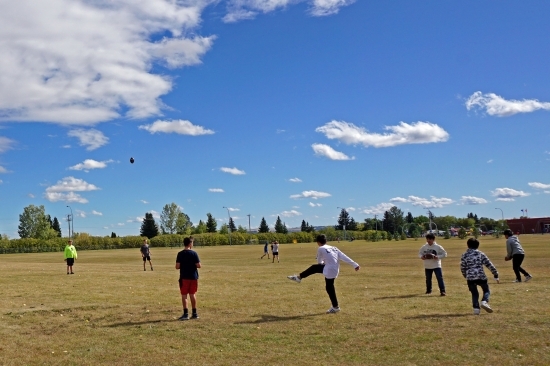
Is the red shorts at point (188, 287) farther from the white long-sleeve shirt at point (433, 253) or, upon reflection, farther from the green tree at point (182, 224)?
the green tree at point (182, 224)

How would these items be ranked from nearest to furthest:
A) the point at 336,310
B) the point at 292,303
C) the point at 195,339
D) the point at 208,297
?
the point at 195,339 → the point at 336,310 → the point at 292,303 → the point at 208,297

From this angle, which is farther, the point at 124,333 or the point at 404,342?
the point at 124,333

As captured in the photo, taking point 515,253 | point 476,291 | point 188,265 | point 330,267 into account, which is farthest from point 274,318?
point 515,253

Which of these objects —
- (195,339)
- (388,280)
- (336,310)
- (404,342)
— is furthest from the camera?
(388,280)

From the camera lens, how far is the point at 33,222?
16788cm

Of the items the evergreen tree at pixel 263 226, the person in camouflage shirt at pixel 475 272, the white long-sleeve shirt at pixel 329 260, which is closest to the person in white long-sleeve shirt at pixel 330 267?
the white long-sleeve shirt at pixel 329 260

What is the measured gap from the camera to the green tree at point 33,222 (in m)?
166

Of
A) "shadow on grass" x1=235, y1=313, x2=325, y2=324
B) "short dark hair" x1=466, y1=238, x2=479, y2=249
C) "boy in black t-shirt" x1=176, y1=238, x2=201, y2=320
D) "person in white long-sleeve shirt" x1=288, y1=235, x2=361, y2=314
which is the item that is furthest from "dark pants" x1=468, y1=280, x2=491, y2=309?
"boy in black t-shirt" x1=176, y1=238, x2=201, y2=320

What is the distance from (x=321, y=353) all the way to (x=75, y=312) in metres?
7.93

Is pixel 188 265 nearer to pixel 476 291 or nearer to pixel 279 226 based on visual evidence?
pixel 476 291

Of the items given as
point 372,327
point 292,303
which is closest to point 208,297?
point 292,303

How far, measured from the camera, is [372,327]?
11.2 metres

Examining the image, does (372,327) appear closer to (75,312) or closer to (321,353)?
(321,353)

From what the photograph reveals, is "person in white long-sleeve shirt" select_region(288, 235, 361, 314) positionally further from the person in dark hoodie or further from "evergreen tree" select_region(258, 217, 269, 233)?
"evergreen tree" select_region(258, 217, 269, 233)
